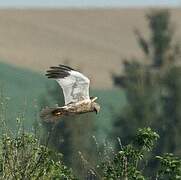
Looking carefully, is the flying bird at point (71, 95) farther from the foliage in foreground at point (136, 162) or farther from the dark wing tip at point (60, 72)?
the foliage in foreground at point (136, 162)

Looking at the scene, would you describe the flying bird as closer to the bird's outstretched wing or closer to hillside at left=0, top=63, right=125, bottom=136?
the bird's outstretched wing

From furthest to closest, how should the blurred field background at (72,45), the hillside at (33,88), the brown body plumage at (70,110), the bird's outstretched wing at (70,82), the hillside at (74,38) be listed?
the hillside at (74,38) → the blurred field background at (72,45) → the hillside at (33,88) → the bird's outstretched wing at (70,82) → the brown body plumage at (70,110)

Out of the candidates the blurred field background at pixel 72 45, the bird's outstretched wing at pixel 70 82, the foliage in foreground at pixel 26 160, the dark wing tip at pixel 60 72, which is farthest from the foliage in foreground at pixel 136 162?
the blurred field background at pixel 72 45

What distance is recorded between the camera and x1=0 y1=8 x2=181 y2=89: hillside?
8519 cm

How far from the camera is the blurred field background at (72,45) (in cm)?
7569

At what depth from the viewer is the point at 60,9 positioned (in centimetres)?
11138

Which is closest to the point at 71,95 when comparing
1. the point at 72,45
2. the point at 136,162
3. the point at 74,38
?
the point at 136,162

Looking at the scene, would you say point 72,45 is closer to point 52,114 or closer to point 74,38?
point 74,38

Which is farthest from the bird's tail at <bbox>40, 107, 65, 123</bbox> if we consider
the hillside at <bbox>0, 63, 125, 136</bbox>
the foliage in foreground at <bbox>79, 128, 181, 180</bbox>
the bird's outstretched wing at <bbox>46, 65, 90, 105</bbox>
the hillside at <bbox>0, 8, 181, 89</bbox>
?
the hillside at <bbox>0, 8, 181, 89</bbox>

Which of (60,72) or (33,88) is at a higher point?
(33,88)

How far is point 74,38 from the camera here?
9700cm

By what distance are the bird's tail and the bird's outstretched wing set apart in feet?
0.52

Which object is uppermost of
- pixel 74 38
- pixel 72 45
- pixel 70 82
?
pixel 74 38

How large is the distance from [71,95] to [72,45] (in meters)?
78.5
